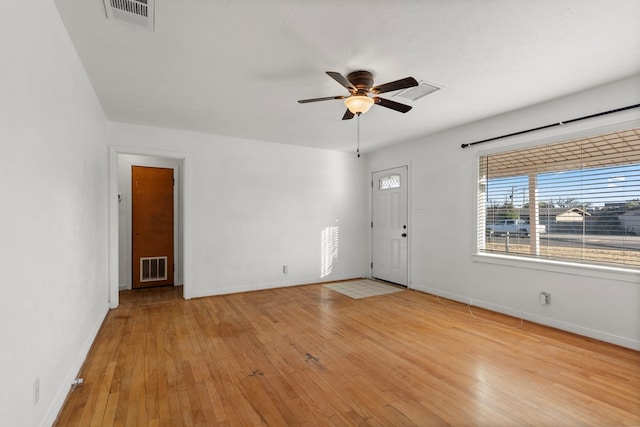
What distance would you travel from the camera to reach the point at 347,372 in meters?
2.53

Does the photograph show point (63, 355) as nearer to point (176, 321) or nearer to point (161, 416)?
point (161, 416)

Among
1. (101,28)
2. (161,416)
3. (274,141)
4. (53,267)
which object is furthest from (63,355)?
(274,141)

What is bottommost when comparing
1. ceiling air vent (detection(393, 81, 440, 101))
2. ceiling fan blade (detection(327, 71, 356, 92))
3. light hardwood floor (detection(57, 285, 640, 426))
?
light hardwood floor (detection(57, 285, 640, 426))

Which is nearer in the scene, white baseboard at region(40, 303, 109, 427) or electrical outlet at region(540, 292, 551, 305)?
white baseboard at region(40, 303, 109, 427)

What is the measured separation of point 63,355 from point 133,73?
2419mm

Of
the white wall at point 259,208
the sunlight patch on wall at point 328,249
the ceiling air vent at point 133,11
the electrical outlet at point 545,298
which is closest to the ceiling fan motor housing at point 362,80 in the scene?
the ceiling air vent at point 133,11

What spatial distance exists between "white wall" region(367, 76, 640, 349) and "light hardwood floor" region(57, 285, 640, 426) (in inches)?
10.4

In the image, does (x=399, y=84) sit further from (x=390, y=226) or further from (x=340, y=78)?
(x=390, y=226)

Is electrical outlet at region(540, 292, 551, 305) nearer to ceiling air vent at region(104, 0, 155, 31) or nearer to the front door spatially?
the front door

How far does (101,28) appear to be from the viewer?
2205 mm

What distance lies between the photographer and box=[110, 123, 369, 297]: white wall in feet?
15.6

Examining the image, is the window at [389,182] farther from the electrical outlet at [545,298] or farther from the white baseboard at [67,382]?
the white baseboard at [67,382]

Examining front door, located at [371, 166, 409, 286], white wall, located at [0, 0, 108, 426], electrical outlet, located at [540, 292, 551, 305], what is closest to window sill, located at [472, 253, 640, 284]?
electrical outlet, located at [540, 292, 551, 305]

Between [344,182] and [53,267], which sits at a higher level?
[344,182]
